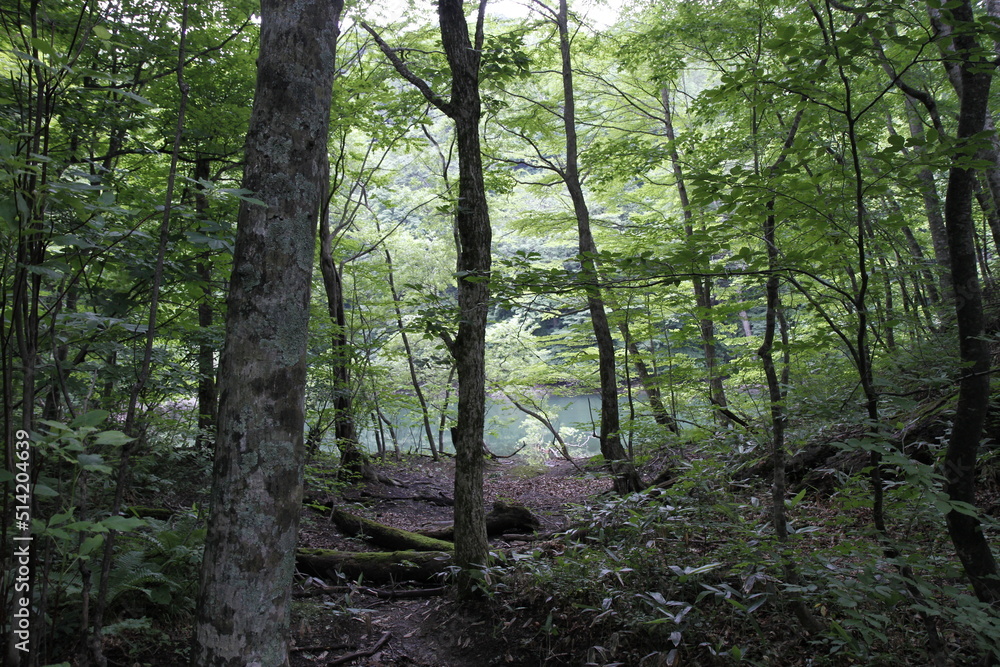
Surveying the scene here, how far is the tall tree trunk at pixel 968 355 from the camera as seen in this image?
85.8 inches

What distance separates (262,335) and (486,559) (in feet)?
9.05

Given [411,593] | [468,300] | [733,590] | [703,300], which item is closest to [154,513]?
[411,593]

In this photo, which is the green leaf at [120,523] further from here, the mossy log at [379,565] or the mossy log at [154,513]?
the mossy log at [379,565]

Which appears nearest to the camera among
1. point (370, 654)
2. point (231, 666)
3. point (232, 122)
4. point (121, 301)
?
point (231, 666)

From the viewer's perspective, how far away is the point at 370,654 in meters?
3.35

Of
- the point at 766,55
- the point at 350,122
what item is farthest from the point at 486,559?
the point at 766,55

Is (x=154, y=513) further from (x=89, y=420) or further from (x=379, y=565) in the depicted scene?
(x=89, y=420)

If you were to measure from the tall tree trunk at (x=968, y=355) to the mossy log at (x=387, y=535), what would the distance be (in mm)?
3718

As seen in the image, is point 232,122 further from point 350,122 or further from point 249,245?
point 249,245

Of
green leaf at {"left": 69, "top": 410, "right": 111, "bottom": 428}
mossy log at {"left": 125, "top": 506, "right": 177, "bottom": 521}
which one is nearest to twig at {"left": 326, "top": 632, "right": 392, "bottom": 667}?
mossy log at {"left": 125, "top": 506, "right": 177, "bottom": 521}

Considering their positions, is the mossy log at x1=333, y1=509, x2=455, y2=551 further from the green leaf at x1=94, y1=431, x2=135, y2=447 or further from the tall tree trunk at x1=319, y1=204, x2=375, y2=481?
the green leaf at x1=94, y1=431, x2=135, y2=447

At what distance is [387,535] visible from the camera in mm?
5336

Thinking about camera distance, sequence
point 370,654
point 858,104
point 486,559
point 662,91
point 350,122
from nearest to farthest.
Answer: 1. point 370,654
2. point 486,559
3. point 858,104
4. point 350,122
5. point 662,91

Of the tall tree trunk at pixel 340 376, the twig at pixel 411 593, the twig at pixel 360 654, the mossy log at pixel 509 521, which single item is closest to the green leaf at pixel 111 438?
the twig at pixel 360 654
